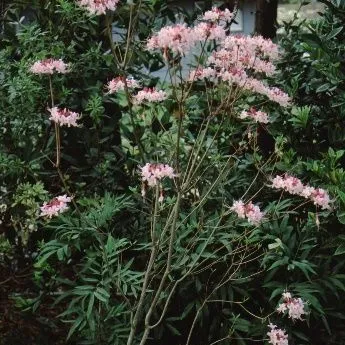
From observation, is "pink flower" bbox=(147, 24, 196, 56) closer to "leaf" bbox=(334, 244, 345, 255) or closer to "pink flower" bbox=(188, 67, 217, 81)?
"pink flower" bbox=(188, 67, 217, 81)

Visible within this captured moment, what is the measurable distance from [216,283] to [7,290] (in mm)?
1330

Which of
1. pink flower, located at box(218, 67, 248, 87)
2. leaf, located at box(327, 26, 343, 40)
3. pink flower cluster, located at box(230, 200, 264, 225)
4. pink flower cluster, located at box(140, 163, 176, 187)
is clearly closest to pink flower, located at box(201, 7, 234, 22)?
pink flower, located at box(218, 67, 248, 87)

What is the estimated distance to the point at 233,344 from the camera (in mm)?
3172

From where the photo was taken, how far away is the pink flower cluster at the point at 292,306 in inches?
106

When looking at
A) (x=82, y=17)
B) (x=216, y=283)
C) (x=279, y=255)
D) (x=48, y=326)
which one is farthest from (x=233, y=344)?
(x=82, y=17)

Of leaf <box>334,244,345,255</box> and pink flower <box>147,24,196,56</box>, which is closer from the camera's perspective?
pink flower <box>147,24,196,56</box>

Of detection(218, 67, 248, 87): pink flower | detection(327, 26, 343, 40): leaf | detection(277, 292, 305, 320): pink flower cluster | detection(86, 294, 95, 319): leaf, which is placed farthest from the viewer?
detection(327, 26, 343, 40): leaf

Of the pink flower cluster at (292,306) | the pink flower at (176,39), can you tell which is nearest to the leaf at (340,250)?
the pink flower cluster at (292,306)

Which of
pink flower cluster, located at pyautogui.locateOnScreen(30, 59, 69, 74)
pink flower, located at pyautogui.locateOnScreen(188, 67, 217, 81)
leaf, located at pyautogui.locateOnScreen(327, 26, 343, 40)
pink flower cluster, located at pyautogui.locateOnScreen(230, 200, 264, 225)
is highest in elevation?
pink flower cluster, located at pyautogui.locateOnScreen(30, 59, 69, 74)

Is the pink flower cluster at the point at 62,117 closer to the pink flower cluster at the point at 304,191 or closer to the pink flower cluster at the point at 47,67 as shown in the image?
the pink flower cluster at the point at 47,67

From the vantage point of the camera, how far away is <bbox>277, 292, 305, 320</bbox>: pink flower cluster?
269 centimetres

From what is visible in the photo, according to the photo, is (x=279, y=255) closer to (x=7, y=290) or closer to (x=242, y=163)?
(x=242, y=163)

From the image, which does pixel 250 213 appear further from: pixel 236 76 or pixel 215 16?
pixel 215 16

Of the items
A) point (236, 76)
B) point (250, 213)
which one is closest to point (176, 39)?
point (236, 76)
